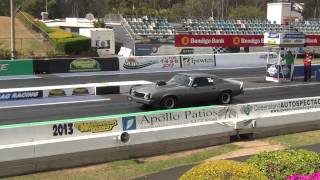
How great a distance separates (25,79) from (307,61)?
55.1 feet

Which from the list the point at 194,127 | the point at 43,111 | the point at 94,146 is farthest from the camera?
the point at 43,111

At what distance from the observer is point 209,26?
6612 centimetres

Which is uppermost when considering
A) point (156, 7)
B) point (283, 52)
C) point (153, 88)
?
point (156, 7)

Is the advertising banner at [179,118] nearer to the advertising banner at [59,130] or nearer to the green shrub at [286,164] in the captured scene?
the advertising banner at [59,130]

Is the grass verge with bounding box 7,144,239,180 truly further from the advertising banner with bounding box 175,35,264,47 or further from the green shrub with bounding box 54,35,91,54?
the green shrub with bounding box 54,35,91,54

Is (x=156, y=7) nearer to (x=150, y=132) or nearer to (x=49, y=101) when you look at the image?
(x=49, y=101)

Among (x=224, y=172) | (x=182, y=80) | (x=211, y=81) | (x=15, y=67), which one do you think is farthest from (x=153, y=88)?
(x=15, y=67)

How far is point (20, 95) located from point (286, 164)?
56.4ft

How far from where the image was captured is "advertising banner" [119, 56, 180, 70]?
111 feet

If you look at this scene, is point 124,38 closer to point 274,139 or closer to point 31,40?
point 31,40

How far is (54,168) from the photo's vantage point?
11.5 m

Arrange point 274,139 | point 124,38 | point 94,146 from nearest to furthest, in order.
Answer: point 94,146 → point 274,139 → point 124,38

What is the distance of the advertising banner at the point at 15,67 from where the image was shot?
3038cm

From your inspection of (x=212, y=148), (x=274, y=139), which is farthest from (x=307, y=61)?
(x=212, y=148)
